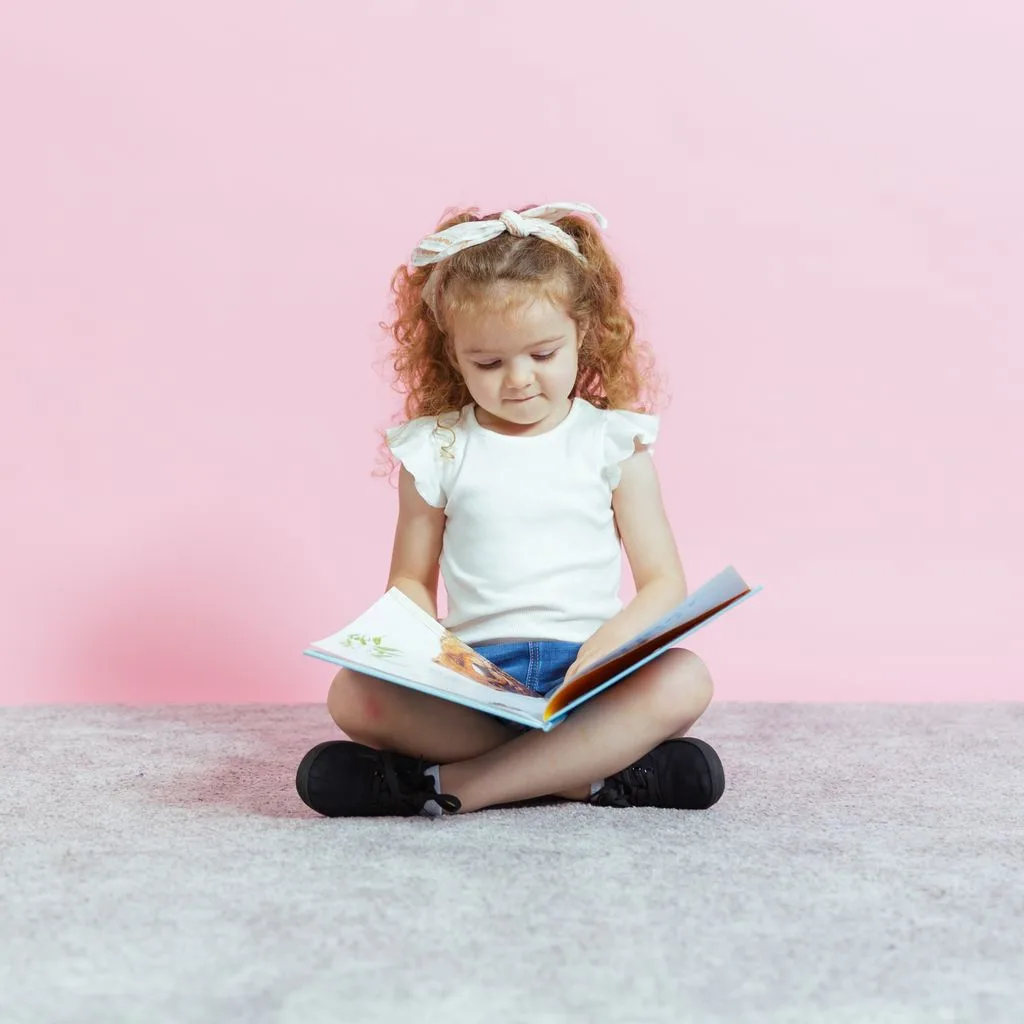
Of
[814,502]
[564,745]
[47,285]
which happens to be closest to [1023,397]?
[814,502]

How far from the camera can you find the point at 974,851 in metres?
1.16

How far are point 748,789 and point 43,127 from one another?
171cm

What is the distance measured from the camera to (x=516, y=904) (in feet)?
3.21

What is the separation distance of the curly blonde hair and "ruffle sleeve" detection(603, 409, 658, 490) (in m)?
0.09

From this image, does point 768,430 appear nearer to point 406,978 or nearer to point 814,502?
point 814,502

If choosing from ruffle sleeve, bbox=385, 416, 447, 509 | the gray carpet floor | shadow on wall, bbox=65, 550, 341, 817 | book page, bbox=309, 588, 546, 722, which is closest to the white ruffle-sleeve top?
ruffle sleeve, bbox=385, 416, 447, 509

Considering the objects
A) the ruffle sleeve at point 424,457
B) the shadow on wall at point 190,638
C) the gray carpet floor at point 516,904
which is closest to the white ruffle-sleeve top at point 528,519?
the ruffle sleeve at point 424,457

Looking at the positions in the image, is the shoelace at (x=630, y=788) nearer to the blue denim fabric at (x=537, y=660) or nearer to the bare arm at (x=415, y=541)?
the blue denim fabric at (x=537, y=660)

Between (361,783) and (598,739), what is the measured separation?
0.78ft

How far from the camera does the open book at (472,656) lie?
3.83 feet

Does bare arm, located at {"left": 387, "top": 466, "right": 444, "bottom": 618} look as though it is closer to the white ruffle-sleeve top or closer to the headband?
the white ruffle-sleeve top

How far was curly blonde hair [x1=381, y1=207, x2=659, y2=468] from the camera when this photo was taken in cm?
151

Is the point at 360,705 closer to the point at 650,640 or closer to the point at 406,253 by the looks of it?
the point at 650,640

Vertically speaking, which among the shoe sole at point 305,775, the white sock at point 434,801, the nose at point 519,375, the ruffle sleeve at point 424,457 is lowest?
the white sock at point 434,801
